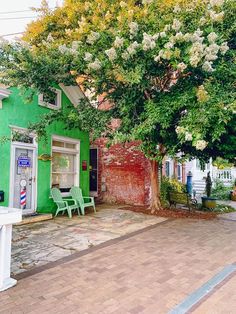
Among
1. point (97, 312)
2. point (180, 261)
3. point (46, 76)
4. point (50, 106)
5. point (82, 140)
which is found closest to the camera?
point (97, 312)

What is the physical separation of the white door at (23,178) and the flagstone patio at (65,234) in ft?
2.95

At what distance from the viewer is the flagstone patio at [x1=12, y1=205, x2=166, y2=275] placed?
4834mm

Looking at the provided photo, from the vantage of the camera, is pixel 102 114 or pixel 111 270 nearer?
pixel 111 270

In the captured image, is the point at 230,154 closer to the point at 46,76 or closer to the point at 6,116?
the point at 46,76

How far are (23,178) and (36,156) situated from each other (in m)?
0.86

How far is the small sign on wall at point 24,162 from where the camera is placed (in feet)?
26.0

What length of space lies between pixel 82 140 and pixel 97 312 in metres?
7.97

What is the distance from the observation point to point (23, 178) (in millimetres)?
8109

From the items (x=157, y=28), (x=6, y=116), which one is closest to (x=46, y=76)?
(x=6, y=116)

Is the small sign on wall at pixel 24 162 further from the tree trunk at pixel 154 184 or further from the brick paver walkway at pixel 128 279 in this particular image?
the tree trunk at pixel 154 184

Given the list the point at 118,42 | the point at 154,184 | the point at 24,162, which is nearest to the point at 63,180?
the point at 24,162

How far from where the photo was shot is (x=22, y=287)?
11.8 ft

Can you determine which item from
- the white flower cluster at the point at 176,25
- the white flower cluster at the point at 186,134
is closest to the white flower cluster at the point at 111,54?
the white flower cluster at the point at 176,25

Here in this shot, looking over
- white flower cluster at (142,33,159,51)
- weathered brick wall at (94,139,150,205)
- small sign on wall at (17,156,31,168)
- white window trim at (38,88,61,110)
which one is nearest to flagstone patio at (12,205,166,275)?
small sign on wall at (17,156,31,168)
